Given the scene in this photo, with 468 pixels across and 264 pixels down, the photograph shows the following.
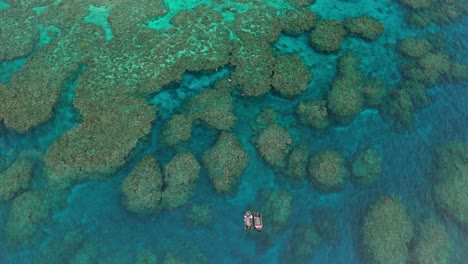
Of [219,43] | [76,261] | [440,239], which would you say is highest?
[219,43]

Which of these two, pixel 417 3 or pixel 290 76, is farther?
pixel 417 3

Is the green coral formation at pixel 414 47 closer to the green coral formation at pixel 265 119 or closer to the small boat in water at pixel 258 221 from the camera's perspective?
the green coral formation at pixel 265 119

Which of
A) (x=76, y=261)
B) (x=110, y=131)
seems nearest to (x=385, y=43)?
(x=110, y=131)

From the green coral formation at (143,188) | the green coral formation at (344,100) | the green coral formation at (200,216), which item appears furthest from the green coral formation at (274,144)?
the green coral formation at (143,188)

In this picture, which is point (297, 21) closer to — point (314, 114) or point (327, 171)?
point (314, 114)

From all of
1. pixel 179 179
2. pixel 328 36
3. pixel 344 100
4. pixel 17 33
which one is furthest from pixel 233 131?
pixel 17 33

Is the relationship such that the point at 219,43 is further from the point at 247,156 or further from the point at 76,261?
the point at 76,261

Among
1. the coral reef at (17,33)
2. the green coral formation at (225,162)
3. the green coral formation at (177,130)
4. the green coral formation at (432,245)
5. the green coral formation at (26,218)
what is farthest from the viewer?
the coral reef at (17,33)
